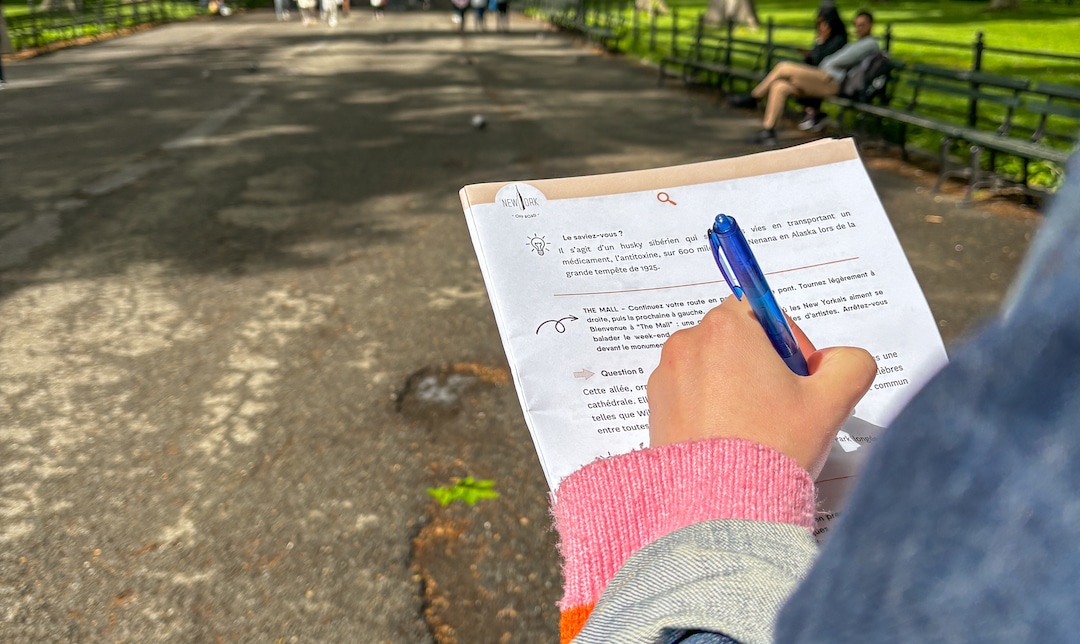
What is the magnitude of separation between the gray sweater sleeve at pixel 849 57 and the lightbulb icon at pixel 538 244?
793 centimetres

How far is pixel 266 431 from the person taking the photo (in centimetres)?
333

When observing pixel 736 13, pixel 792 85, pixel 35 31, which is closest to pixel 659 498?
pixel 792 85

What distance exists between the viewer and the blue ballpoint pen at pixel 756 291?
1.00m

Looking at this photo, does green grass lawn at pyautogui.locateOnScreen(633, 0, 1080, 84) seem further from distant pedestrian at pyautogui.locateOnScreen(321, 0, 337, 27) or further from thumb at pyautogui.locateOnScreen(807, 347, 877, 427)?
distant pedestrian at pyautogui.locateOnScreen(321, 0, 337, 27)

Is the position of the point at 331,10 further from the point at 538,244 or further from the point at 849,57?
the point at 538,244

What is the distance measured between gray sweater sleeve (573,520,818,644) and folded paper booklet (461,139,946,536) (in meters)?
0.38

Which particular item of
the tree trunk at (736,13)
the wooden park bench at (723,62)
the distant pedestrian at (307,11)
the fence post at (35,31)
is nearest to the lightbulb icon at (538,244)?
the wooden park bench at (723,62)

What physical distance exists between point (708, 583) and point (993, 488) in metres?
0.38

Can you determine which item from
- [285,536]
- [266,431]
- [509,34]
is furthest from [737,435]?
[509,34]

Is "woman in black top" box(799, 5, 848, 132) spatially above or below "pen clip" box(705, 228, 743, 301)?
below

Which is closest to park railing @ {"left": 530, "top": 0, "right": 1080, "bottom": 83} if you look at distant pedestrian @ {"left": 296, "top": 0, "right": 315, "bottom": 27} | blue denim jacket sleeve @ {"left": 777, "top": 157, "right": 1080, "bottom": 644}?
blue denim jacket sleeve @ {"left": 777, "top": 157, "right": 1080, "bottom": 644}

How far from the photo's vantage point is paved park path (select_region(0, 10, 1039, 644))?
2.49 m

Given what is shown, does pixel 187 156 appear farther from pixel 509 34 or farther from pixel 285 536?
pixel 509 34

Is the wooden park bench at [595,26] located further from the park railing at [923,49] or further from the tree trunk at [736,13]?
the tree trunk at [736,13]
